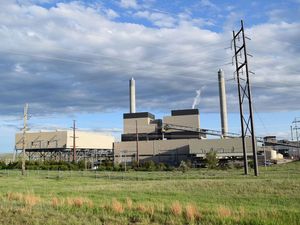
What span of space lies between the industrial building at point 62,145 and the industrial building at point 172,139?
11860 mm

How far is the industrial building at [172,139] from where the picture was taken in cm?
10388

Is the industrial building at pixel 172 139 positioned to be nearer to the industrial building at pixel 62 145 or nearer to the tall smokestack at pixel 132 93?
the tall smokestack at pixel 132 93

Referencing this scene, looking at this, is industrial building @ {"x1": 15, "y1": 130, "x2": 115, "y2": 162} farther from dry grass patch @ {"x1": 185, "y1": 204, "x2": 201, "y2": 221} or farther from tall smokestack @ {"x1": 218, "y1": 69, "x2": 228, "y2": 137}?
dry grass patch @ {"x1": 185, "y1": 204, "x2": 201, "y2": 221}

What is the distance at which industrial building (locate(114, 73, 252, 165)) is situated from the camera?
103875 millimetres

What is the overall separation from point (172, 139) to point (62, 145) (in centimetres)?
3185

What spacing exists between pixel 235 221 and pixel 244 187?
1312 cm

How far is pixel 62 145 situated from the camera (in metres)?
116

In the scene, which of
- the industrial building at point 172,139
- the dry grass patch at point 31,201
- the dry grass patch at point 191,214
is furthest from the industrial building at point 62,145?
the dry grass patch at point 191,214

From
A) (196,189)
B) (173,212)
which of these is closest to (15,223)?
(173,212)

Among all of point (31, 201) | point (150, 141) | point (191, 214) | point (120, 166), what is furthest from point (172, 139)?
point (191, 214)

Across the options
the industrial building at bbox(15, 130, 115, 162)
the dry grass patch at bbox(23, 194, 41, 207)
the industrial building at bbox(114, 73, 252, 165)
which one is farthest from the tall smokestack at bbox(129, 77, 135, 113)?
the dry grass patch at bbox(23, 194, 41, 207)

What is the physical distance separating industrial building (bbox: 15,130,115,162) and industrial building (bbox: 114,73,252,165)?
1186 cm

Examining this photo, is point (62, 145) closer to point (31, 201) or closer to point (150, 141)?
point (150, 141)

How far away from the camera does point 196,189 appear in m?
26.3
